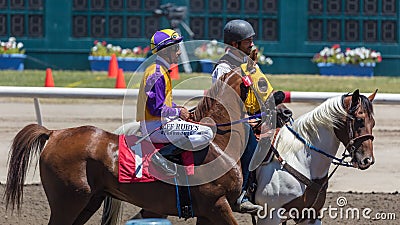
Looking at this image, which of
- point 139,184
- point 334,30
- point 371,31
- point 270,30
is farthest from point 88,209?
point 371,31

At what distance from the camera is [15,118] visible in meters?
14.6

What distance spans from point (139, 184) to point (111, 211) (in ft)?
2.48

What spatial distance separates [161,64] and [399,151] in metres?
6.37

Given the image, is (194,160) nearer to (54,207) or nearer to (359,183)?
(54,207)

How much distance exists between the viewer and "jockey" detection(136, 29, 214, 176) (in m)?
6.19

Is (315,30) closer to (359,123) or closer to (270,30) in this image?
(270,30)

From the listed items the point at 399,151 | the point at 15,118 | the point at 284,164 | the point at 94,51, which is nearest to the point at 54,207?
the point at 284,164

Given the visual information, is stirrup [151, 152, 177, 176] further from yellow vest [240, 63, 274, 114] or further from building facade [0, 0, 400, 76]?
building facade [0, 0, 400, 76]

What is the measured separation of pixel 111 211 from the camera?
23.1 feet

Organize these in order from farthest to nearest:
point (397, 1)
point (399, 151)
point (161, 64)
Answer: point (397, 1) → point (399, 151) → point (161, 64)

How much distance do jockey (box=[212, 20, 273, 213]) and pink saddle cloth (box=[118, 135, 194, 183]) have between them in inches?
17.8

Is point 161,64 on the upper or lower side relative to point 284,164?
upper

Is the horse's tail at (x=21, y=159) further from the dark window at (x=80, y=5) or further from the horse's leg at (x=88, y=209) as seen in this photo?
the dark window at (x=80, y=5)

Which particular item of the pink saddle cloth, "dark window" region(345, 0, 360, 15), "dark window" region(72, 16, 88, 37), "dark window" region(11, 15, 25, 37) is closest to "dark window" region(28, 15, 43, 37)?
"dark window" region(11, 15, 25, 37)
